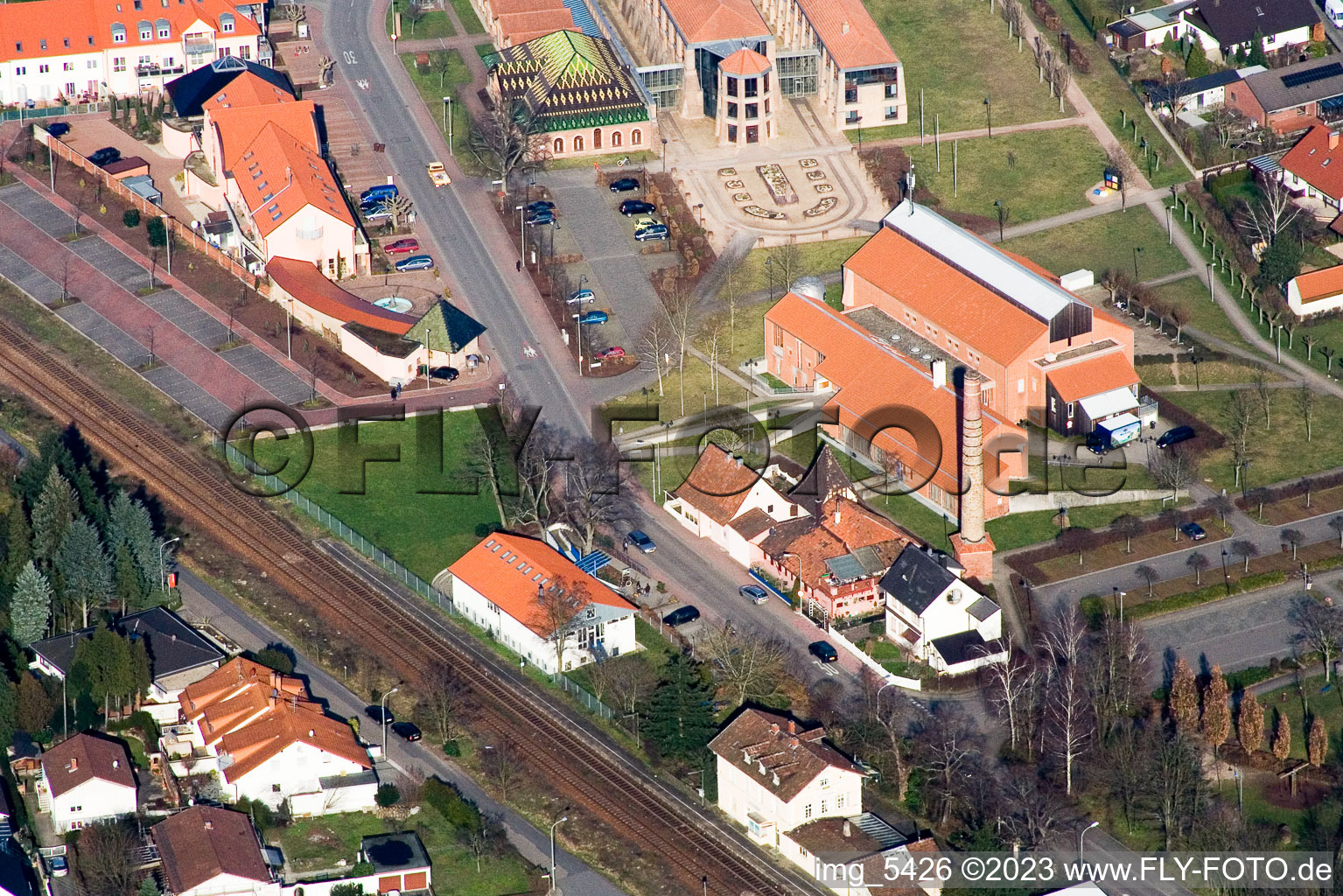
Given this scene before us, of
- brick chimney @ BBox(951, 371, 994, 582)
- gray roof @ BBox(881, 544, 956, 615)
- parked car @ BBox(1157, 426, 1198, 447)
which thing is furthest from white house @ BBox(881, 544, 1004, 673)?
parked car @ BBox(1157, 426, 1198, 447)

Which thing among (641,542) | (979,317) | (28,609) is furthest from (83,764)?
(979,317)

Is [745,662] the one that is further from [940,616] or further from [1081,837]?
[1081,837]

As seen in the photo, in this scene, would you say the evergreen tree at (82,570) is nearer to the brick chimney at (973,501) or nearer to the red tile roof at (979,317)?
the brick chimney at (973,501)

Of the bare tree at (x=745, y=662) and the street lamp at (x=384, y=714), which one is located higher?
the bare tree at (x=745, y=662)

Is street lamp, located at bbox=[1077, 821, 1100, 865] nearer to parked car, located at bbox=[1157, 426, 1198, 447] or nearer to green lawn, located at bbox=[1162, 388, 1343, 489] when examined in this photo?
green lawn, located at bbox=[1162, 388, 1343, 489]

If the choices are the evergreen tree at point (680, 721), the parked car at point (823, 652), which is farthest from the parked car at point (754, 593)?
the evergreen tree at point (680, 721)
